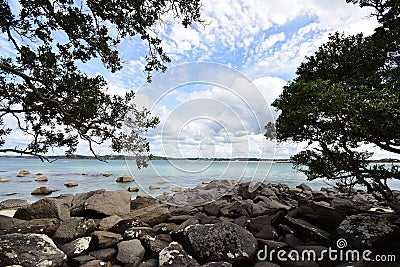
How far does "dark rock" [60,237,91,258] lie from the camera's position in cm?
442

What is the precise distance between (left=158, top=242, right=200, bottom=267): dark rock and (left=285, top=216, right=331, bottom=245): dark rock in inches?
91.7

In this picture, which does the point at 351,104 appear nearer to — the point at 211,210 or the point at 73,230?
the point at 211,210

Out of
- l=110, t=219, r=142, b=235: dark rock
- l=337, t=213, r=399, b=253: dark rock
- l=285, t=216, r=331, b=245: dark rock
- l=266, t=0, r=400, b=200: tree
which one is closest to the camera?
l=266, t=0, r=400, b=200: tree

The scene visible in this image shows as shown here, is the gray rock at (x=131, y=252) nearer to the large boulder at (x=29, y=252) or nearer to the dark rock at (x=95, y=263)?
the dark rock at (x=95, y=263)

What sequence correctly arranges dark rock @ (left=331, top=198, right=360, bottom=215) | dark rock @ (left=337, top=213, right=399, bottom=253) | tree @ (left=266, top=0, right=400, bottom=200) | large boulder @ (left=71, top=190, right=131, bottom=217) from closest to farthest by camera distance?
tree @ (left=266, top=0, right=400, bottom=200) < dark rock @ (left=337, top=213, right=399, bottom=253) < large boulder @ (left=71, top=190, right=131, bottom=217) < dark rock @ (left=331, top=198, right=360, bottom=215)

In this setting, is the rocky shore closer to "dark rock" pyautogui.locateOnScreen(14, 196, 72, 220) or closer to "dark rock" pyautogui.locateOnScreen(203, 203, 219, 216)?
"dark rock" pyautogui.locateOnScreen(14, 196, 72, 220)

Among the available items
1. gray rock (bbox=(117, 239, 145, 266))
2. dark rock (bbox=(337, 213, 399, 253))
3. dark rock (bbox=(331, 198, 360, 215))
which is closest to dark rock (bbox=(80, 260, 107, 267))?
gray rock (bbox=(117, 239, 145, 266))

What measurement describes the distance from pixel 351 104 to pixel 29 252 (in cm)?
549

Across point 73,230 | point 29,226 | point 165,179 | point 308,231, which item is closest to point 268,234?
point 308,231

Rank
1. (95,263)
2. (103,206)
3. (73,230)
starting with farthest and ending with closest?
(103,206)
(73,230)
(95,263)

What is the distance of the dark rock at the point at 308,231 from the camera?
4652mm

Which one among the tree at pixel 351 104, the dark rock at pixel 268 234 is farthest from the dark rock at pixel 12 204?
the tree at pixel 351 104

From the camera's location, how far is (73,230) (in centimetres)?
504

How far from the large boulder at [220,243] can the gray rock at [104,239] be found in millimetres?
1467
